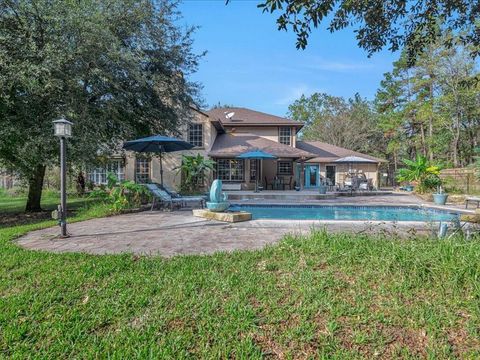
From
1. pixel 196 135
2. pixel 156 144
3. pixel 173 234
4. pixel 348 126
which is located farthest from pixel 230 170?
pixel 348 126

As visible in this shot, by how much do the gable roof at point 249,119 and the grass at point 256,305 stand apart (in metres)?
20.6

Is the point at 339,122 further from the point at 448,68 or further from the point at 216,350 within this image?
the point at 216,350

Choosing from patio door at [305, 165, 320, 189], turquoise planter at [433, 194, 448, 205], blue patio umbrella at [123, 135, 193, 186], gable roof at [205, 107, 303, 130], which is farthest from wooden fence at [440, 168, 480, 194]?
blue patio umbrella at [123, 135, 193, 186]

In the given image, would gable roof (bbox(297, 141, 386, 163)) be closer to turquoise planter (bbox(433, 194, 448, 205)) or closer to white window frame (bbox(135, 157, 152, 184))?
turquoise planter (bbox(433, 194, 448, 205))

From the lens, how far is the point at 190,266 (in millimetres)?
4625

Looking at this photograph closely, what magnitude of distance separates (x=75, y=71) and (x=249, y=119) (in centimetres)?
1697

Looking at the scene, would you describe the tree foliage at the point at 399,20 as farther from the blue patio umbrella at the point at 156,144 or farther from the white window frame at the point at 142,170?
the white window frame at the point at 142,170

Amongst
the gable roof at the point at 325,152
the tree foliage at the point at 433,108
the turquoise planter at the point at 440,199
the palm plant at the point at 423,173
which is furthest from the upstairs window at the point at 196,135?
the tree foliage at the point at 433,108

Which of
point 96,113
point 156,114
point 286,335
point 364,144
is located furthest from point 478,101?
point 286,335

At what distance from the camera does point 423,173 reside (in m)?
18.9

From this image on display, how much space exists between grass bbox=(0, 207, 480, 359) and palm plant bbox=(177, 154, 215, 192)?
14.6 m

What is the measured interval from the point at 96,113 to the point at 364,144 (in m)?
35.3

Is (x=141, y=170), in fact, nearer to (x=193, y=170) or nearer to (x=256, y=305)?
(x=193, y=170)

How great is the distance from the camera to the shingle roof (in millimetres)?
21891
